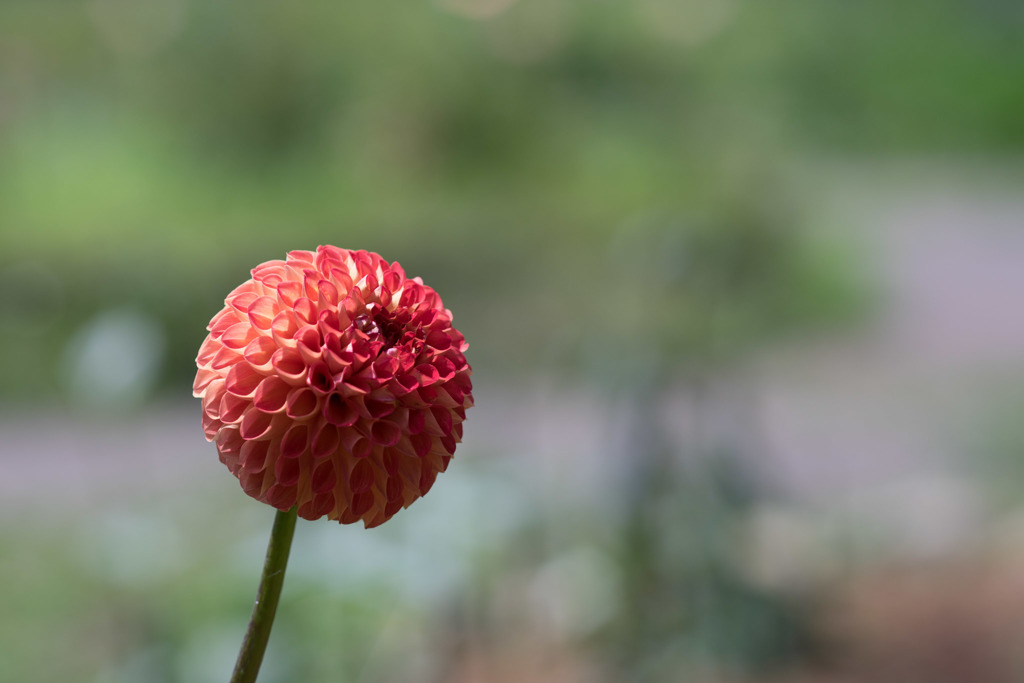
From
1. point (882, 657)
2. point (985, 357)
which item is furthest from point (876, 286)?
point (882, 657)

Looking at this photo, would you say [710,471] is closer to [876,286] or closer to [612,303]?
[612,303]

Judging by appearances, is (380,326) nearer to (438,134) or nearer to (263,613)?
(263,613)

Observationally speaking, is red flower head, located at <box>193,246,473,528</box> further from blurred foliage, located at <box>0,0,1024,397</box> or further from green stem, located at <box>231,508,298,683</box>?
blurred foliage, located at <box>0,0,1024,397</box>

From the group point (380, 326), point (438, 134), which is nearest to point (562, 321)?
point (438, 134)

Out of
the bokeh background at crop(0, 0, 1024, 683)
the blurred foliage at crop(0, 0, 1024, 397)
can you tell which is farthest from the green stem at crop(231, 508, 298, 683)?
the blurred foliage at crop(0, 0, 1024, 397)

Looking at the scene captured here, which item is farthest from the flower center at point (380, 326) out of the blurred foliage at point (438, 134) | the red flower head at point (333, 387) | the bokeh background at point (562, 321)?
the blurred foliage at point (438, 134)
